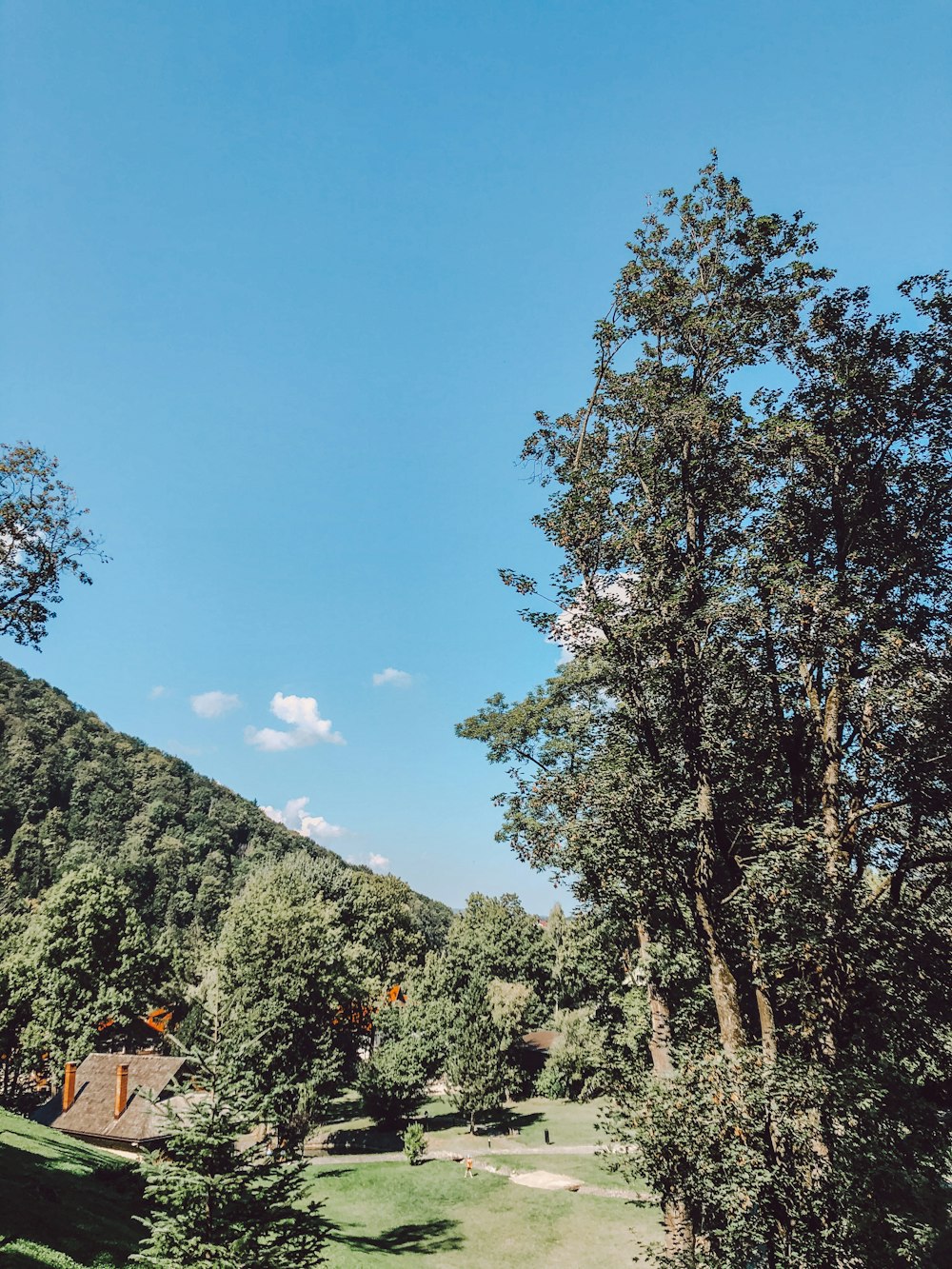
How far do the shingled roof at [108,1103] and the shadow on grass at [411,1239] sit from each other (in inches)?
427

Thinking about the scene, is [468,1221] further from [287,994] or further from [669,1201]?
[669,1201]

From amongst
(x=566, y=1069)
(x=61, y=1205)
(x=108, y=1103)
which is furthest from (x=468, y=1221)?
(x=566, y=1069)

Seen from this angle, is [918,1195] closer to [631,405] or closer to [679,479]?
[679,479]

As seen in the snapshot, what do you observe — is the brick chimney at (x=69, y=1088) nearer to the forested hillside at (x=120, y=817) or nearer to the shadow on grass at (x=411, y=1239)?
the shadow on grass at (x=411, y=1239)

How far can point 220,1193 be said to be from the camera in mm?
9234

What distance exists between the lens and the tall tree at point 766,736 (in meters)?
9.27

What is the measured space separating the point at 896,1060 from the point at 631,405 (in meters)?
12.6

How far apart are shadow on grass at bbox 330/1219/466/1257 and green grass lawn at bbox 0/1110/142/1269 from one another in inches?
318

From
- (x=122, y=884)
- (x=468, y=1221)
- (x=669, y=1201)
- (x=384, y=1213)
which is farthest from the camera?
(x=122, y=884)

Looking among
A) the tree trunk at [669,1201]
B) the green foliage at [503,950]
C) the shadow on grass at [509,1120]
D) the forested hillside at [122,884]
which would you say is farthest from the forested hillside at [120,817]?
the tree trunk at [669,1201]

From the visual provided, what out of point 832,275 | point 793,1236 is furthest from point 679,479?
point 793,1236

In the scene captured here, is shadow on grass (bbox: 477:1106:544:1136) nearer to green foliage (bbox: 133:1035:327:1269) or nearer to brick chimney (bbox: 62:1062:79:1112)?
brick chimney (bbox: 62:1062:79:1112)

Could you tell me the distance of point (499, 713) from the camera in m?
26.2

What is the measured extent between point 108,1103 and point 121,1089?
50.8 inches
